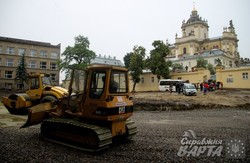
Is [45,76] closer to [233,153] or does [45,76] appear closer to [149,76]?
[233,153]

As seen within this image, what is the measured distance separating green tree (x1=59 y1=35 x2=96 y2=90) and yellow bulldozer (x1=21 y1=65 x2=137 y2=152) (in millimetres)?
42823

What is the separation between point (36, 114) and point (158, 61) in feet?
125

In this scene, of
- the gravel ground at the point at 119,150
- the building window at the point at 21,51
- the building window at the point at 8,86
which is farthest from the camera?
the building window at the point at 21,51

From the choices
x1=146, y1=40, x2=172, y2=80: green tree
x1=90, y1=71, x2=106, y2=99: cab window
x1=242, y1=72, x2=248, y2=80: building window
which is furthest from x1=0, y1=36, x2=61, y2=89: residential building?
x1=90, y1=71, x2=106, y2=99: cab window

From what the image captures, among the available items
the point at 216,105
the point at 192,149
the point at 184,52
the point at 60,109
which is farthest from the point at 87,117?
the point at 184,52

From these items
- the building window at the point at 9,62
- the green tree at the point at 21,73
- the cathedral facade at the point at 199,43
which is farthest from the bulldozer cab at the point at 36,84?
the cathedral facade at the point at 199,43

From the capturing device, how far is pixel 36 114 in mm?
8297

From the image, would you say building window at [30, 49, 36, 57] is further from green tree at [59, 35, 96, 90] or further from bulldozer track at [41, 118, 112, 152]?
bulldozer track at [41, 118, 112, 152]

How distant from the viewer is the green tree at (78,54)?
50.2 m

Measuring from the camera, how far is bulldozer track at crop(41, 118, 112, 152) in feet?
20.2

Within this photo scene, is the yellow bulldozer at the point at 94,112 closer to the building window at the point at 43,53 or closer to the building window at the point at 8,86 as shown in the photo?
the building window at the point at 8,86

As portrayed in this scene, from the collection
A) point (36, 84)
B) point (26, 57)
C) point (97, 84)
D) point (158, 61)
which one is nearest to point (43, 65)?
point (26, 57)

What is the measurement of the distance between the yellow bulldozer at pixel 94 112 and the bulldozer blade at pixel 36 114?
0.11 metres

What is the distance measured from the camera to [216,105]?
21.0m
